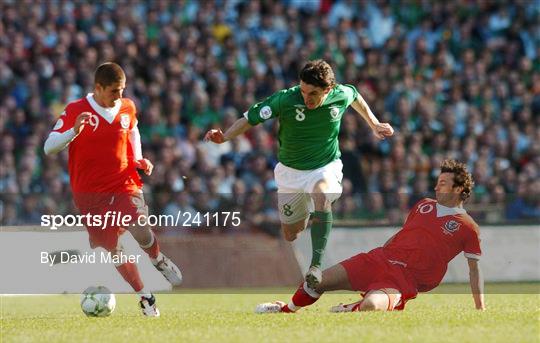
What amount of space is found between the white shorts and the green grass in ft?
3.15

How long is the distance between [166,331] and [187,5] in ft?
44.2

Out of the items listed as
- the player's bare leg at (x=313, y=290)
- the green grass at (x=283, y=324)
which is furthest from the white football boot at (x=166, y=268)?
the player's bare leg at (x=313, y=290)

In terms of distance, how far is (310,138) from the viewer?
11.3 meters

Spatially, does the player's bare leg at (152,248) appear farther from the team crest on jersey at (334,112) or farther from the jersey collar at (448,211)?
the jersey collar at (448,211)

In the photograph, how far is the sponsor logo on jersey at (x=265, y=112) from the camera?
424 inches

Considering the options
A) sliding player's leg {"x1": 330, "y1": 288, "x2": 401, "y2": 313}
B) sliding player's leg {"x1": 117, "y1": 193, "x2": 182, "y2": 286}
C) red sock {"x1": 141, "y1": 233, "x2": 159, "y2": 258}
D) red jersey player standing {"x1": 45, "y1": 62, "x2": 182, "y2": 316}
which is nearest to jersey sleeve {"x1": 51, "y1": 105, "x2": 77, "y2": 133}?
red jersey player standing {"x1": 45, "y1": 62, "x2": 182, "y2": 316}

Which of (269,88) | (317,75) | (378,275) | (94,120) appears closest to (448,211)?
(378,275)

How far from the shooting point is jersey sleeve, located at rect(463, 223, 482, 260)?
10438mm

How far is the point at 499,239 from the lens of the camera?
16938 millimetres

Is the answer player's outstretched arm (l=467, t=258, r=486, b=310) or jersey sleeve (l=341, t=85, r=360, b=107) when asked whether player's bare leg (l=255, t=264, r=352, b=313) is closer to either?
player's outstretched arm (l=467, t=258, r=486, b=310)

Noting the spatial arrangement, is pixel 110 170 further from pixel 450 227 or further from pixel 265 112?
pixel 450 227

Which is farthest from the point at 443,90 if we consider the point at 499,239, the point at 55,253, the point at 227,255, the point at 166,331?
the point at 166,331

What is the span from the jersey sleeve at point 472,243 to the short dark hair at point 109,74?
11.0ft

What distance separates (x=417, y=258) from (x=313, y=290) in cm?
99
